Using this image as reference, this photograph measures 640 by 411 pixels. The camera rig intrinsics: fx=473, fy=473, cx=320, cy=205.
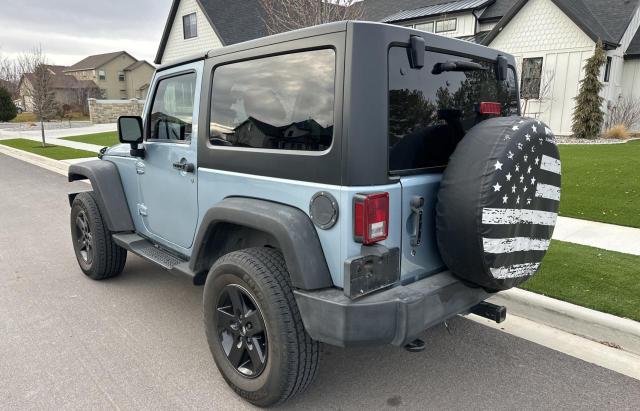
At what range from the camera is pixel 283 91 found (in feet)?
8.63

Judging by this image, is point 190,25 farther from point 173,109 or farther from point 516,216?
point 516,216

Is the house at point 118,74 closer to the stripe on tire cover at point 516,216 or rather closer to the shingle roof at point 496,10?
the shingle roof at point 496,10

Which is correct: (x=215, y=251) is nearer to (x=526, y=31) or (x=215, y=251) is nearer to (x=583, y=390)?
(x=583, y=390)

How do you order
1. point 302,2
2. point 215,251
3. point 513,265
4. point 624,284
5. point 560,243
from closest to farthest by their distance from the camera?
point 513,265 → point 215,251 → point 624,284 → point 560,243 → point 302,2

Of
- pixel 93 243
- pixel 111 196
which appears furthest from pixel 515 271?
pixel 93 243

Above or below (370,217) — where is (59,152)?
below

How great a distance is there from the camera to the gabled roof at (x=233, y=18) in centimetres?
2427

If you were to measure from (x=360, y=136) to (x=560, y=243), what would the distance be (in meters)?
4.01

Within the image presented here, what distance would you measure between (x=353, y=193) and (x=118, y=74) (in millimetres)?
75320

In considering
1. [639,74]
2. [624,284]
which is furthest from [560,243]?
[639,74]

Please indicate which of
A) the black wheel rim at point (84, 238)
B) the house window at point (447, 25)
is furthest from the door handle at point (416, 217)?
the house window at point (447, 25)

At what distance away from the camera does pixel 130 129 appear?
3799 mm

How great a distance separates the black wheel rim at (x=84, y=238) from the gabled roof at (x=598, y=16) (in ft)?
58.5

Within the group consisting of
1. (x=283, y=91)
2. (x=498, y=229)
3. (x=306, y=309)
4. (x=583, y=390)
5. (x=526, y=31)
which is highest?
(x=526, y=31)
